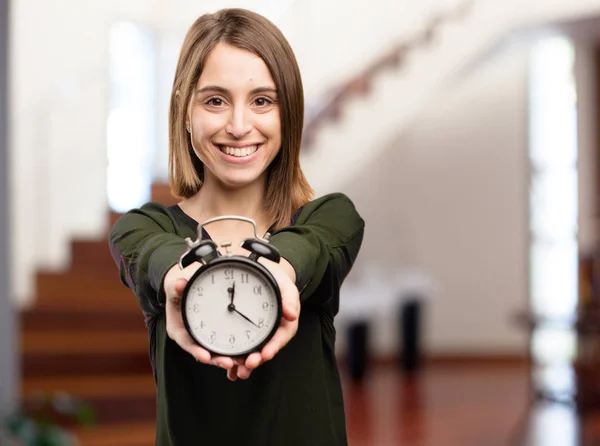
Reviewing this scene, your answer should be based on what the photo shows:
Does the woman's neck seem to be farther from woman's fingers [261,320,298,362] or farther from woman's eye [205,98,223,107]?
woman's fingers [261,320,298,362]

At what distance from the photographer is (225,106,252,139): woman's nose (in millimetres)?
1298

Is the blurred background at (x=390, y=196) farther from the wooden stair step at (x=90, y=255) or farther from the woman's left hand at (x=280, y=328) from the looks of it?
the woman's left hand at (x=280, y=328)

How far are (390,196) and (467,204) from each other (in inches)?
31.4

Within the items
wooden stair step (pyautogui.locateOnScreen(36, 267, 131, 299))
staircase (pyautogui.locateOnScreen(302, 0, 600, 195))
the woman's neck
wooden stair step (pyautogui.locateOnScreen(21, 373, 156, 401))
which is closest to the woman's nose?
the woman's neck

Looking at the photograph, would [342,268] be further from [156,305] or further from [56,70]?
[56,70]

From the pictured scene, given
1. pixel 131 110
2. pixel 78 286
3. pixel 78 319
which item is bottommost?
pixel 78 319

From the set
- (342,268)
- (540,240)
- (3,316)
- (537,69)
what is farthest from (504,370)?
(342,268)

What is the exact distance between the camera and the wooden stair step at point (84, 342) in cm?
626

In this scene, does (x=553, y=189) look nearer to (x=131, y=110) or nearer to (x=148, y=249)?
(x=131, y=110)

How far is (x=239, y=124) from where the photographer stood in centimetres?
130

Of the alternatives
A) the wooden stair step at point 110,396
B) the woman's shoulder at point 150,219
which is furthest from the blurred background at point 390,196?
the woman's shoulder at point 150,219

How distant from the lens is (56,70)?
25.4ft

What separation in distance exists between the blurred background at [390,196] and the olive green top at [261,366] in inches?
65.1

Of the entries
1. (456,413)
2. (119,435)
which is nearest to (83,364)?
(119,435)
